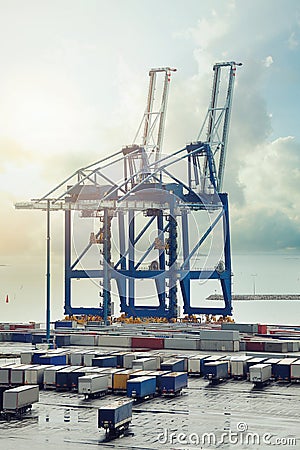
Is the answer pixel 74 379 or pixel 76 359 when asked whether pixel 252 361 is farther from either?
pixel 76 359

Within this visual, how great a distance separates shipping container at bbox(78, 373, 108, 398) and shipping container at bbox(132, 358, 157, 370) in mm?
7187

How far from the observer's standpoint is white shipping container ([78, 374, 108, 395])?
5559cm

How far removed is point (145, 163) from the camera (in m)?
136

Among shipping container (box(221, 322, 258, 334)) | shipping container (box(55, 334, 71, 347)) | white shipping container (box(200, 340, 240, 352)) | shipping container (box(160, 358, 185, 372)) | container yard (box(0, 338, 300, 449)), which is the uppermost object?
shipping container (box(221, 322, 258, 334))

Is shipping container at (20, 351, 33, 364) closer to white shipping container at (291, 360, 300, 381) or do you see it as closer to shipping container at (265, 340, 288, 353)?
white shipping container at (291, 360, 300, 381)

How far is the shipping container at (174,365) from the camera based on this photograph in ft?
211

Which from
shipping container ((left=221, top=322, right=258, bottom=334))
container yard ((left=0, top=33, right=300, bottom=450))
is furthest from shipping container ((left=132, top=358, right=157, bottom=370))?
shipping container ((left=221, top=322, right=258, bottom=334))

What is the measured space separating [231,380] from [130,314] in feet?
225

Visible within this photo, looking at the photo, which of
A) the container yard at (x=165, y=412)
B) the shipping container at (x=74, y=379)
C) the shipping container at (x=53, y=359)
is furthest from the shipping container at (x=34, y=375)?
the shipping container at (x=53, y=359)

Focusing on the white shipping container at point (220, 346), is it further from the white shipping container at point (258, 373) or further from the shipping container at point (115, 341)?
the white shipping container at point (258, 373)

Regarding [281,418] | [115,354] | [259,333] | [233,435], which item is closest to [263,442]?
[233,435]

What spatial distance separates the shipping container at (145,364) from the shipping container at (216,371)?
165 inches

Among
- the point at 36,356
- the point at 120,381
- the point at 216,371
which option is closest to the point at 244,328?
the point at 36,356

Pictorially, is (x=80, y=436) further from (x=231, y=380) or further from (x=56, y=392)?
(x=231, y=380)
